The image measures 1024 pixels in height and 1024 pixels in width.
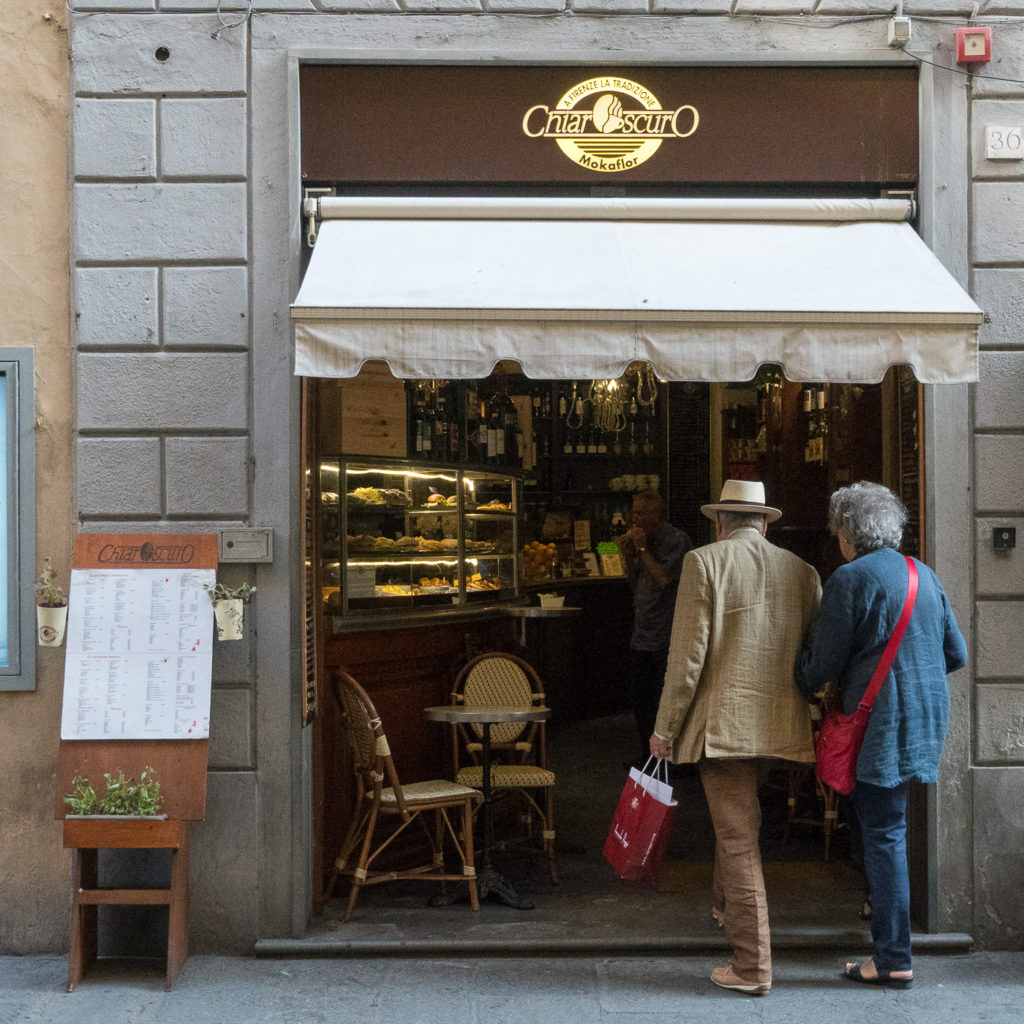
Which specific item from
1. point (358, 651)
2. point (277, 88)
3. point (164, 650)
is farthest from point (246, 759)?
point (277, 88)

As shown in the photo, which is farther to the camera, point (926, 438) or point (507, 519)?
point (507, 519)

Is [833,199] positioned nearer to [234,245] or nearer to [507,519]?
[234,245]

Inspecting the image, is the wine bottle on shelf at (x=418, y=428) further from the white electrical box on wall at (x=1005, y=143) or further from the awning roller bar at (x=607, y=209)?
the white electrical box on wall at (x=1005, y=143)

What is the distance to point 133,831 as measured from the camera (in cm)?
454

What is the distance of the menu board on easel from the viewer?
4.80 metres

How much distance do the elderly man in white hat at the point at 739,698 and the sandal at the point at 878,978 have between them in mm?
380

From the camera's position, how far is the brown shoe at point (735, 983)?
14.7ft

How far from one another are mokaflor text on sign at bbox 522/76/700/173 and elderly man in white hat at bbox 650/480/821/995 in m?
1.93

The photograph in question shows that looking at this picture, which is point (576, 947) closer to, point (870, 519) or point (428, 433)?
point (870, 519)

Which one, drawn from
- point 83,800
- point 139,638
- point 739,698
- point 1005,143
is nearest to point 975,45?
point 1005,143

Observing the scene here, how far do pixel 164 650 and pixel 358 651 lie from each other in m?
1.23

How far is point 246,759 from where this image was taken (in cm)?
500

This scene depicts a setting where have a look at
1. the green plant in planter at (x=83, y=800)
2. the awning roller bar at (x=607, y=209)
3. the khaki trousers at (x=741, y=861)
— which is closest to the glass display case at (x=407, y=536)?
the awning roller bar at (x=607, y=209)

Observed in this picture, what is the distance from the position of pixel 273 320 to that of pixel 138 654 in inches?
62.3
